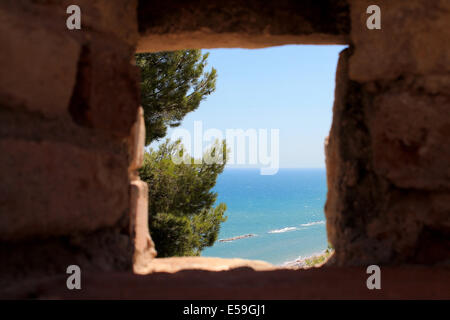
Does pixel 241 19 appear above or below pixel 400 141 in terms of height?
above

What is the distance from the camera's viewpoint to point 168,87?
21.5ft

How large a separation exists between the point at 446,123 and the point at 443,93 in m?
0.11

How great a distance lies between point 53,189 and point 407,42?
48.8 inches

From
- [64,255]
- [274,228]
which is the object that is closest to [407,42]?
[64,255]

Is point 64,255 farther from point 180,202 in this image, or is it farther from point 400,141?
point 180,202

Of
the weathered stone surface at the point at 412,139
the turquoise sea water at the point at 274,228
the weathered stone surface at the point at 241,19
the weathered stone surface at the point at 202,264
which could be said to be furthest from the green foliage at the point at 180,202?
the weathered stone surface at the point at 412,139

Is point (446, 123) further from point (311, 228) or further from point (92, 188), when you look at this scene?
point (311, 228)

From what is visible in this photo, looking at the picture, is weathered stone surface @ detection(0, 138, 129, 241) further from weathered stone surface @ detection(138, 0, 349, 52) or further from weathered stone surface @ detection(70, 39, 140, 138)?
weathered stone surface @ detection(138, 0, 349, 52)

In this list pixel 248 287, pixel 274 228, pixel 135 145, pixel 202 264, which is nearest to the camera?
pixel 248 287

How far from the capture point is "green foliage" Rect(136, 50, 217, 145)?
20.8 ft

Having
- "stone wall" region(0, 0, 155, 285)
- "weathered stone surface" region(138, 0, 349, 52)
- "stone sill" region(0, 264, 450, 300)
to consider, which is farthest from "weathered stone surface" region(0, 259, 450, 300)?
"weathered stone surface" region(138, 0, 349, 52)

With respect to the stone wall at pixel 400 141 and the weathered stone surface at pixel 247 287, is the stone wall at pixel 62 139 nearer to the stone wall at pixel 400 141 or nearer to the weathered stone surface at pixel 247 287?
the weathered stone surface at pixel 247 287

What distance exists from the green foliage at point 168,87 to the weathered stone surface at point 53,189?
17.1 ft

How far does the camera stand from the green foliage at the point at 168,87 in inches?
249
